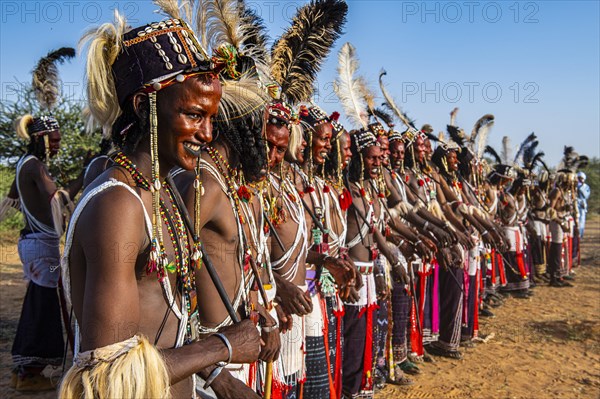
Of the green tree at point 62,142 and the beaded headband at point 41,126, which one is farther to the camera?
the green tree at point 62,142

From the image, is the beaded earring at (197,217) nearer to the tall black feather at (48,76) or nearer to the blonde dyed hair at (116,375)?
the blonde dyed hair at (116,375)

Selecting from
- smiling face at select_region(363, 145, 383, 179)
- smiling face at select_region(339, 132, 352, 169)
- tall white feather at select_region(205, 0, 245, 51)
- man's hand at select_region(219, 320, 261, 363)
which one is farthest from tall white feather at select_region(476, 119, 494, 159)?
man's hand at select_region(219, 320, 261, 363)

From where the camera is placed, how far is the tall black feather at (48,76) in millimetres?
6457

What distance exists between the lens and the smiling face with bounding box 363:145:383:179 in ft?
17.3

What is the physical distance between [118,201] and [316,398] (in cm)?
278

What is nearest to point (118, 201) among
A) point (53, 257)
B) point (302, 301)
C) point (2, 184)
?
point (302, 301)

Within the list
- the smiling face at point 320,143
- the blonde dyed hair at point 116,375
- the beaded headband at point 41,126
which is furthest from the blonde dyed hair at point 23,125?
the blonde dyed hair at point 116,375

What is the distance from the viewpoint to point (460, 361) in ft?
21.8

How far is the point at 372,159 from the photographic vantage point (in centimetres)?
528

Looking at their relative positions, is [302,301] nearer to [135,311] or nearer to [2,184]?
[135,311]

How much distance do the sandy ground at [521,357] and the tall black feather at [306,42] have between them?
344cm

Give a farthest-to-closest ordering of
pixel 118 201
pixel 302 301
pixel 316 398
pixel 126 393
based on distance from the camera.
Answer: pixel 316 398, pixel 302 301, pixel 118 201, pixel 126 393

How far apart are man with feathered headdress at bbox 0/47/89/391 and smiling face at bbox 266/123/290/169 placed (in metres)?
2.86

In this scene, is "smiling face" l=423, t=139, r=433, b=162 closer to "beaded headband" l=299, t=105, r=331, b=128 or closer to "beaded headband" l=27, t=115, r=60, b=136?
"beaded headband" l=299, t=105, r=331, b=128
